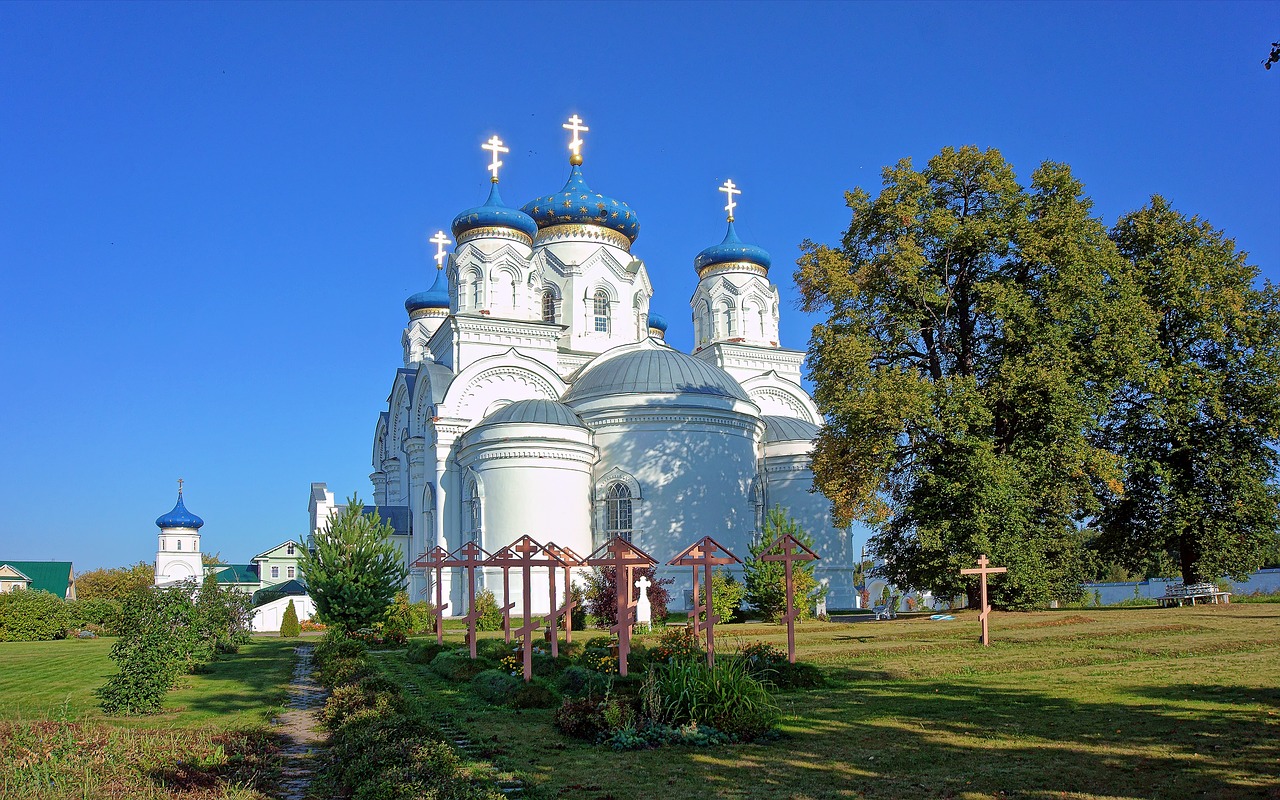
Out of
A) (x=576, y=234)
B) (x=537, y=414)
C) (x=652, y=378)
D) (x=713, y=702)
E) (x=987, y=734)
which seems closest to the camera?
(x=987, y=734)

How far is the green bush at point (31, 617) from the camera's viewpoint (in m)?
33.0

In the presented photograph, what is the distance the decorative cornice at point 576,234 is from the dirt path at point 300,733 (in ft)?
83.3

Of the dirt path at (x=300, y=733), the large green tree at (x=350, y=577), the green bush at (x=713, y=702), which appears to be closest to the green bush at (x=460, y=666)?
the dirt path at (x=300, y=733)

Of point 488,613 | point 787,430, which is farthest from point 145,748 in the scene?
point 787,430

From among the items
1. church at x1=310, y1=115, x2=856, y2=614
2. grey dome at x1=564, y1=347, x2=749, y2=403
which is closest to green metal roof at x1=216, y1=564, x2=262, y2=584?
church at x1=310, y1=115, x2=856, y2=614

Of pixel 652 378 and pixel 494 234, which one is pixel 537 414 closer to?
pixel 652 378

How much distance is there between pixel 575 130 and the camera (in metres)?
42.0

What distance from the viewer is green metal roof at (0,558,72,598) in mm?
54656

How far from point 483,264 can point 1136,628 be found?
25309 millimetres

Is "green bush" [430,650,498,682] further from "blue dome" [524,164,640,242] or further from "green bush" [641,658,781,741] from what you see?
"blue dome" [524,164,640,242]

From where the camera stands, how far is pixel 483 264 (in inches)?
1436

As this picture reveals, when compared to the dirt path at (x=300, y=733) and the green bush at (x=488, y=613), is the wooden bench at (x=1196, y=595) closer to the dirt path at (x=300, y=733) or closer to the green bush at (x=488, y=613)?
the green bush at (x=488, y=613)

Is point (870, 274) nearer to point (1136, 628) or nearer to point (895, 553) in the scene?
point (895, 553)

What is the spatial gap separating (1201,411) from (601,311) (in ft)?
73.1
